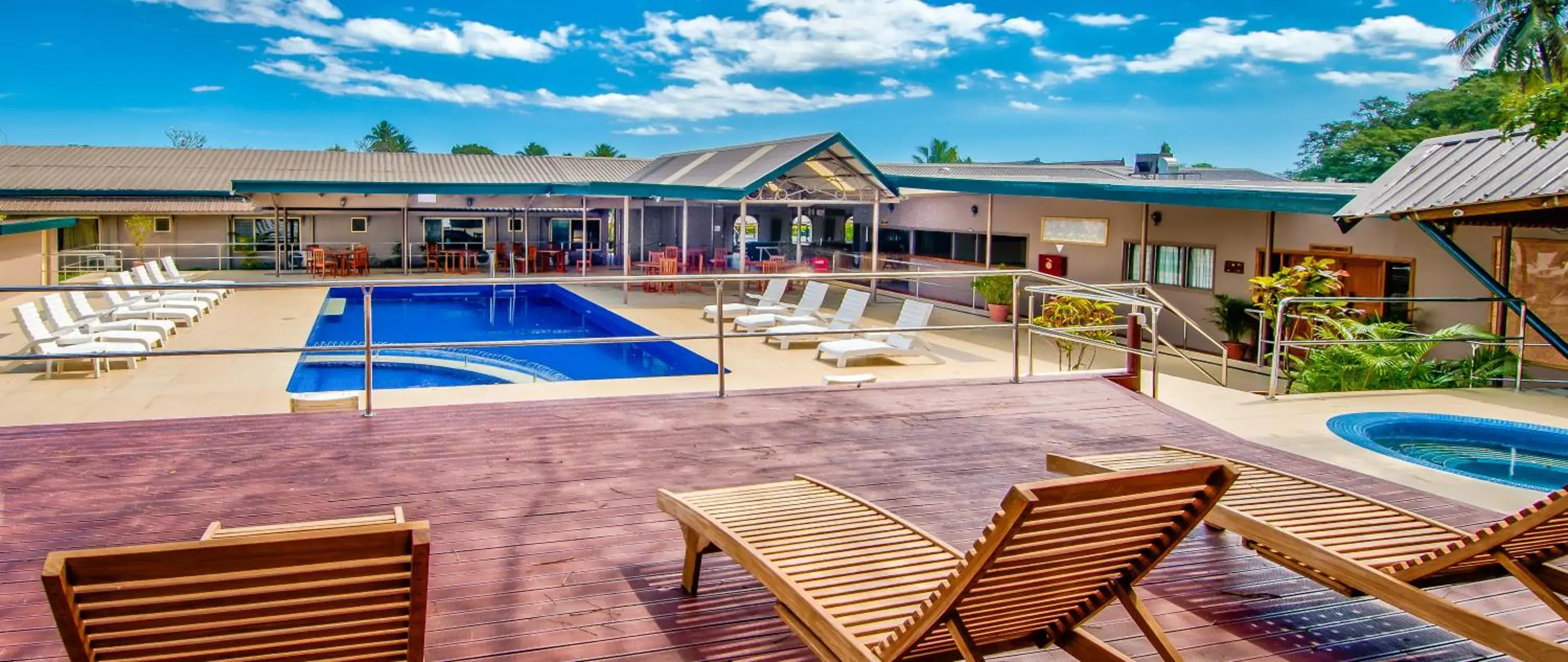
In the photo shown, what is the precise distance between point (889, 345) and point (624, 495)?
1065cm

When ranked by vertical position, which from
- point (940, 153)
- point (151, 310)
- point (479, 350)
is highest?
point (940, 153)

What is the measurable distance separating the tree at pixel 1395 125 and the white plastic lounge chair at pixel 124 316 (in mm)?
47531

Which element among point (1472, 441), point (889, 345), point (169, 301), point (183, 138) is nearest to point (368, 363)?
point (1472, 441)

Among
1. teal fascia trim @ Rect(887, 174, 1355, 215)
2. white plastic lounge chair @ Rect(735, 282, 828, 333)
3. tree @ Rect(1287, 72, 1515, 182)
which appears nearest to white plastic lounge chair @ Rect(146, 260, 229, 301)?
white plastic lounge chair @ Rect(735, 282, 828, 333)

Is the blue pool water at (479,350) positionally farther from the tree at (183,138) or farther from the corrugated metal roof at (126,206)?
the tree at (183,138)

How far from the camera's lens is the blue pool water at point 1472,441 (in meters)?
7.94

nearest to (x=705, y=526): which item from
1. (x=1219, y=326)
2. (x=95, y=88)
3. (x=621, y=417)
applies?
(x=621, y=417)

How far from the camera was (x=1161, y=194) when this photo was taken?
16188 millimetres

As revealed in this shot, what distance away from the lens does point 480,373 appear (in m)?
15.6

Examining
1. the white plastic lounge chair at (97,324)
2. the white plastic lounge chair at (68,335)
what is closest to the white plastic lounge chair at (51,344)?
the white plastic lounge chair at (68,335)

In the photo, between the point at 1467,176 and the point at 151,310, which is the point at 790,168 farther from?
the point at 1467,176

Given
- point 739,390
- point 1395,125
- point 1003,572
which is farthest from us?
point 1395,125

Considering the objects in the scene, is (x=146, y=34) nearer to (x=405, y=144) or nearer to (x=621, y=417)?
(x=405, y=144)

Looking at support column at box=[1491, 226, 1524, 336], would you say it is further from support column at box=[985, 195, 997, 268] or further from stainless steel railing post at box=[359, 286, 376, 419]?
stainless steel railing post at box=[359, 286, 376, 419]
